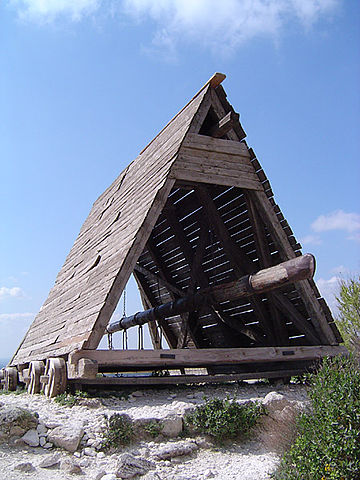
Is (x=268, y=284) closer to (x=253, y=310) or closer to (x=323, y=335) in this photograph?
(x=323, y=335)

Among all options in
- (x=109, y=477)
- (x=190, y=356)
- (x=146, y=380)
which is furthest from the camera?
(x=190, y=356)

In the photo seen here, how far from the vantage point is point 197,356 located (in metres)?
7.38

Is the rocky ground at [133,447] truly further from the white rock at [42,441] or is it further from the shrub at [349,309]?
the shrub at [349,309]

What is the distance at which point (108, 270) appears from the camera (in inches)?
287

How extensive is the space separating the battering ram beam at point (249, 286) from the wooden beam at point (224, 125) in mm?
2520

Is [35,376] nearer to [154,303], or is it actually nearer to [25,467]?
[25,467]

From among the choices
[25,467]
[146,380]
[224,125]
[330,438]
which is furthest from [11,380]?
[330,438]

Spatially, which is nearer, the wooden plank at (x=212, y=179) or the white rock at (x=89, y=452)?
the white rock at (x=89, y=452)

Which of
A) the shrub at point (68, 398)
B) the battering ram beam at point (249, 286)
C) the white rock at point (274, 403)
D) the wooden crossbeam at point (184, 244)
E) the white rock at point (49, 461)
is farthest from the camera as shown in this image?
the wooden crossbeam at point (184, 244)

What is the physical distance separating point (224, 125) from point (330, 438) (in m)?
5.55

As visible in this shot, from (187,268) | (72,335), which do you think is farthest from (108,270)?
(187,268)

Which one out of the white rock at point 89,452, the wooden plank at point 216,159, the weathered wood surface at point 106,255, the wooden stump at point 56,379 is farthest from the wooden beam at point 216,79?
the white rock at point 89,452

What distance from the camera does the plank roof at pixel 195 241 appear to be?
23.9ft

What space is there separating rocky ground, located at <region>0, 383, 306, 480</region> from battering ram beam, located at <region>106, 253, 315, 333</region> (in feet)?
5.83
